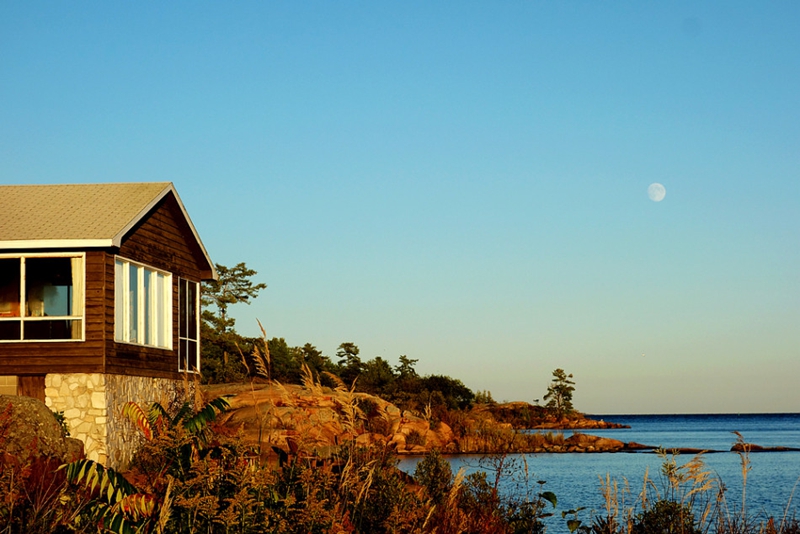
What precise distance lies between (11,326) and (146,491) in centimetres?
1657

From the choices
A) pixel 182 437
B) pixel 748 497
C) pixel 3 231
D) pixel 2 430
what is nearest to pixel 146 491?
pixel 182 437

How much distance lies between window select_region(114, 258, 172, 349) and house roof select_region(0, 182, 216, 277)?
1135mm

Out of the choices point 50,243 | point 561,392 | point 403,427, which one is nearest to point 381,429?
point 403,427

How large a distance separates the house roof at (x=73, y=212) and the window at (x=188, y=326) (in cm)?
221

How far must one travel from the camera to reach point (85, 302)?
68.6 feet

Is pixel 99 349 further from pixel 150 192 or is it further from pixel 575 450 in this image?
pixel 575 450

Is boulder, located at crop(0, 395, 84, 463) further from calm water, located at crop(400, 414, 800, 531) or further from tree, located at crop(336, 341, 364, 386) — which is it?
tree, located at crop(336, 341, 364, 386)

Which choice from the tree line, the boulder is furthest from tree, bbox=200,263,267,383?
the boulder

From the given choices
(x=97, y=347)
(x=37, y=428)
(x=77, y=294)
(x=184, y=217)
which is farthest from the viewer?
(x=184, y=217)

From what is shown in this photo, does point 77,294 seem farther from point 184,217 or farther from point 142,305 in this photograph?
point 184,217

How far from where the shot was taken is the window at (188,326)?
25922 mm

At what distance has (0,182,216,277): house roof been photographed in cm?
2056

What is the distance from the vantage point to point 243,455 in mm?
6488

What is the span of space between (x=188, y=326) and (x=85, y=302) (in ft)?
18.9
